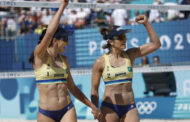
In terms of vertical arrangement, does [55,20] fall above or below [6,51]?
above

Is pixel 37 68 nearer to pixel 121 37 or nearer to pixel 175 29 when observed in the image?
pixel 121 37

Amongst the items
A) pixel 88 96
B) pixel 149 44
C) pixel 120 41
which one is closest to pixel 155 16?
pixel 88 96

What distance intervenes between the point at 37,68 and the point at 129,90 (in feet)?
3.96

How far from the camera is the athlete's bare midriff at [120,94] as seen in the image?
530 centimetres

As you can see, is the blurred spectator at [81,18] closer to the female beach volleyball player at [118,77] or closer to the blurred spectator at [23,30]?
the blurred spectator at [23,30]

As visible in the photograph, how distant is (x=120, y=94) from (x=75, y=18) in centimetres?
733

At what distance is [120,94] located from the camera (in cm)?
532

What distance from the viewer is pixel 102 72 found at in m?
5.45

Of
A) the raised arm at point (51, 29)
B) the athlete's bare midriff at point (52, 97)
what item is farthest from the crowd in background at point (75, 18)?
the raised arm at point (51, 29)

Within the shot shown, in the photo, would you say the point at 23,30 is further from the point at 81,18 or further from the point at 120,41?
the point at 120,41

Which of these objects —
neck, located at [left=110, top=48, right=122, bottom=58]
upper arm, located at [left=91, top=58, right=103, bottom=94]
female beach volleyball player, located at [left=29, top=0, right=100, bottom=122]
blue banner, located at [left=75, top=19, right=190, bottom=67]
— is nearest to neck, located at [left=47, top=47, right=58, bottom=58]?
female beach volleyball player, located at [left=29, top=0, right=100, bottom=122]

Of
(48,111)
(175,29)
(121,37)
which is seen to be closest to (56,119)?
(48,111)

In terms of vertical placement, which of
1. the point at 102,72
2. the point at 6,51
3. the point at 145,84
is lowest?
the point at 145,84

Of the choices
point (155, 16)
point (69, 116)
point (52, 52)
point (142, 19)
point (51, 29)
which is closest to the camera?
point (51, 29)
